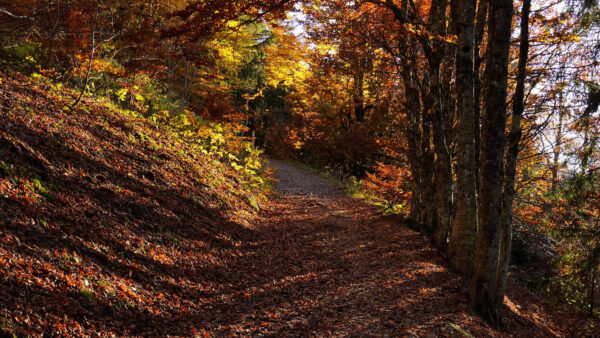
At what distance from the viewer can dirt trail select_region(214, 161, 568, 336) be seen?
15.5 feet

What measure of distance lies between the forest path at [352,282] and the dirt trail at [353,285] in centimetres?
1

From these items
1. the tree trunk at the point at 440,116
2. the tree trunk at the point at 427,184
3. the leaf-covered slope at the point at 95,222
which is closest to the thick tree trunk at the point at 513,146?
the tree trunk at the point at 440,116

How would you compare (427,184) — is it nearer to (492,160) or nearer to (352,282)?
(492,160)

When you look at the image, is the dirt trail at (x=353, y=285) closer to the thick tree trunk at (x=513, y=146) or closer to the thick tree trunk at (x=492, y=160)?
the thick tree trunk at (x=492, y=160)

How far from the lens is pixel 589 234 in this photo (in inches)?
313

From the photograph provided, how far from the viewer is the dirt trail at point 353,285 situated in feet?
15.5

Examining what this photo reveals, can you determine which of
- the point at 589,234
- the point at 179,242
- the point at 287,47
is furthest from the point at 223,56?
the point at 589,234

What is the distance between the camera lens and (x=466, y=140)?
21.5 feet

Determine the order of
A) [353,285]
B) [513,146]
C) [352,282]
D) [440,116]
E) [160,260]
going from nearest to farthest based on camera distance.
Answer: [160,260] < [353,285] < [352,282] < [513,146] < [440,116]

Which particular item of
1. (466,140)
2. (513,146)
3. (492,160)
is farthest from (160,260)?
(513,146)

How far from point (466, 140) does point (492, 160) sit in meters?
1.22

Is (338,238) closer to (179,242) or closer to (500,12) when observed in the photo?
(179,242)

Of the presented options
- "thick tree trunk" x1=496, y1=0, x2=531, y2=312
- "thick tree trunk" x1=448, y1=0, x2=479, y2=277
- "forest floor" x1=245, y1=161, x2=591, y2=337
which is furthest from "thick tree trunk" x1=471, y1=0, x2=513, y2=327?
"thick tree trunk" x1=448, y1=0, x2=479, y2=277

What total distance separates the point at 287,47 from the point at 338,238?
13.1 metres
